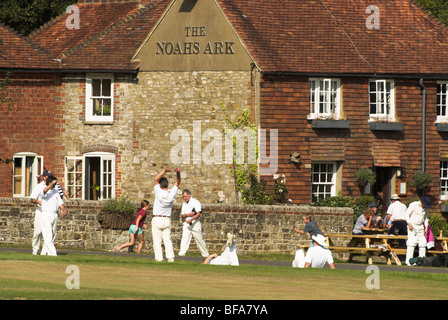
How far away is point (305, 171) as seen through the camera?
37.8 m

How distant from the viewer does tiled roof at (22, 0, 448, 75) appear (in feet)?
125

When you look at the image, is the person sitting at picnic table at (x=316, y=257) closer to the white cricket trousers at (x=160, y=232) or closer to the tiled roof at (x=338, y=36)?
the white cricket trousers at (x=160, y=232)

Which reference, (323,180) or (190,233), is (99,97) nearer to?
(323,180)

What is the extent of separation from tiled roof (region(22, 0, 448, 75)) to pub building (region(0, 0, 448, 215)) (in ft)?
0.20

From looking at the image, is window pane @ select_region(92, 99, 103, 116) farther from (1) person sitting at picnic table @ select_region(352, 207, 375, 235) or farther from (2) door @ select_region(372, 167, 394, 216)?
(1) person sitting at picnic table @ select_region(352, 207, 375, 235)

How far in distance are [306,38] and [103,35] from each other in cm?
755

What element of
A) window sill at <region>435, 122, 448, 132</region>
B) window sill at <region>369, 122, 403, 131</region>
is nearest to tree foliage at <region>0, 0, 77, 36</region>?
window sill at <region>369, 122, 403, 131</region>

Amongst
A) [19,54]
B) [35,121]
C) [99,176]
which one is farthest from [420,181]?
[19,54]

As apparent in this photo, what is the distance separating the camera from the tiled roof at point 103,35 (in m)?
39.2

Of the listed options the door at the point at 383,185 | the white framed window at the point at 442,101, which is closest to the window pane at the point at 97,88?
the door at the point at 383,185

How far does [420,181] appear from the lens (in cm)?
3862

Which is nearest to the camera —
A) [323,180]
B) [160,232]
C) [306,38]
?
[160,232]

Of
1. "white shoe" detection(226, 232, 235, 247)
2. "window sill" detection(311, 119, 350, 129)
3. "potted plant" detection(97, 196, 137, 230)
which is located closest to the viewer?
"white shoe" detection(226, 232, 235, 247)

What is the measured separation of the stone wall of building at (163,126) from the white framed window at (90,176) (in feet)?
0.89
